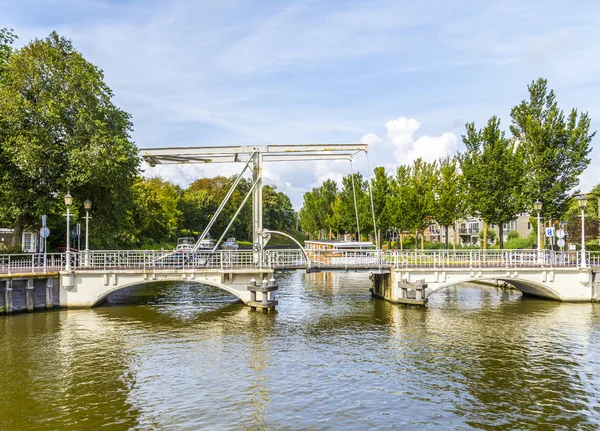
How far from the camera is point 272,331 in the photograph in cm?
2473

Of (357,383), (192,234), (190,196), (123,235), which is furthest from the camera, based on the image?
(192,234)

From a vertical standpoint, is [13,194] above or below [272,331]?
above

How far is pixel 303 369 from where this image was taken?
1853 cm

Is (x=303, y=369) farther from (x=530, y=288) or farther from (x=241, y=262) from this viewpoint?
(x=530, y=288)

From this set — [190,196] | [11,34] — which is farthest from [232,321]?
[190,196]

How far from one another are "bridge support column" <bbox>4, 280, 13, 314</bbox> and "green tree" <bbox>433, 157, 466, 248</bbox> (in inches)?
1519

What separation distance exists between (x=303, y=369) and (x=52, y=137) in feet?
80.0

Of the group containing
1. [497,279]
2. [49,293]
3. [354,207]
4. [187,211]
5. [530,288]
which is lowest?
[530,288]

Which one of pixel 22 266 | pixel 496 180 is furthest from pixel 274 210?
pixel 22 266

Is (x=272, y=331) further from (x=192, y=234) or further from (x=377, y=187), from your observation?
(x=192, y=234)

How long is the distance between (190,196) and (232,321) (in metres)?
71.5

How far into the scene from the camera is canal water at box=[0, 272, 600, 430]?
14109 mm

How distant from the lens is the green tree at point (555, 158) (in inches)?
1609

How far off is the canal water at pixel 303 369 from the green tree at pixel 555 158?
12.8m
